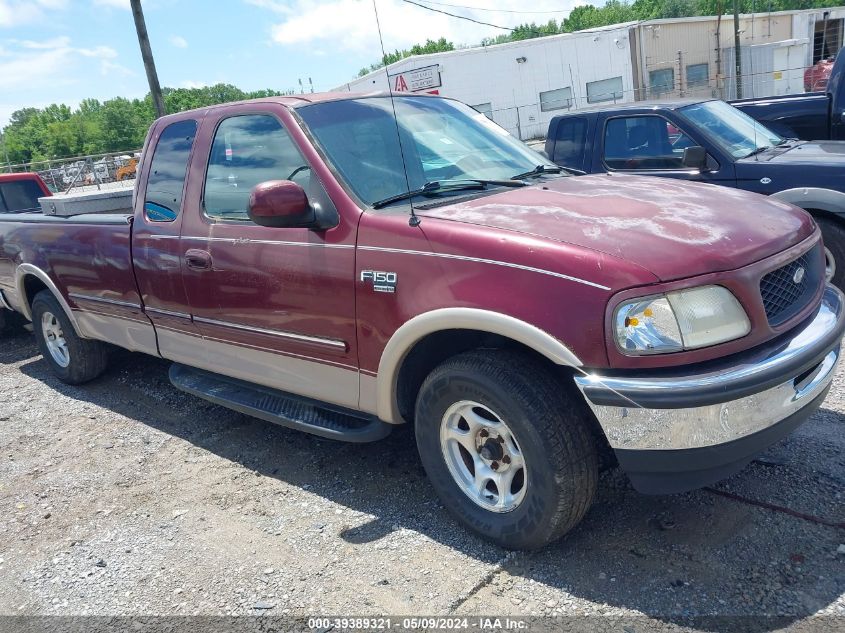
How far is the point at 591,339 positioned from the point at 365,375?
121 cm

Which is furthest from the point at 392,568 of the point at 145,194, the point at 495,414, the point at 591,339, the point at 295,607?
the point at 145,194

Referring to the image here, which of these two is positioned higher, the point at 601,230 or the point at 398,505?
the point at 601,230

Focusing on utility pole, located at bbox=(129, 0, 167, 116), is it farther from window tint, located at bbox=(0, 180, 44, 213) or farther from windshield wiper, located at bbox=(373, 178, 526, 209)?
windshield wiper, located at bbox=(373, 178, 526, 209)

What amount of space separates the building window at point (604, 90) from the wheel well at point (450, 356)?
106 feet

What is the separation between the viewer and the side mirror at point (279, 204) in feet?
10.8

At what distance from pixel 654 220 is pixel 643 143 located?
13.5 feet

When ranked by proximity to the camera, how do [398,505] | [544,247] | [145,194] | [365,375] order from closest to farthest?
[544,247] → [365,375] → [398,505] → [145,194]

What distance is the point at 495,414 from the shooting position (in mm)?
2938

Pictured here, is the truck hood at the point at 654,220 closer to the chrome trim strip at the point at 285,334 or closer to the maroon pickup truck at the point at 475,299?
the maroon pickup truck at the point at 475,299

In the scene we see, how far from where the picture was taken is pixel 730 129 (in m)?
6.59

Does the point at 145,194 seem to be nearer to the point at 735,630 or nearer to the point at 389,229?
the point at 389,229

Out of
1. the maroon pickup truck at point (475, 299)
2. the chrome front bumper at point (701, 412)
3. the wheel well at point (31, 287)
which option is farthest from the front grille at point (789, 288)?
the wheel well at point (31, 287)

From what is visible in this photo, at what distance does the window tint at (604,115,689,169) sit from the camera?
6.50 m

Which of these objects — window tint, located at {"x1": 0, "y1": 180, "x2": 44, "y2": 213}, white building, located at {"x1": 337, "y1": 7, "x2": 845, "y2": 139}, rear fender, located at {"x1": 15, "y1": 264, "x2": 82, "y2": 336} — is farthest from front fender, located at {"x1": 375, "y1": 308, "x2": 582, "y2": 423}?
white building, located at {"x1": 337, "y1": 7, "x2": 845, "y2": 139}
